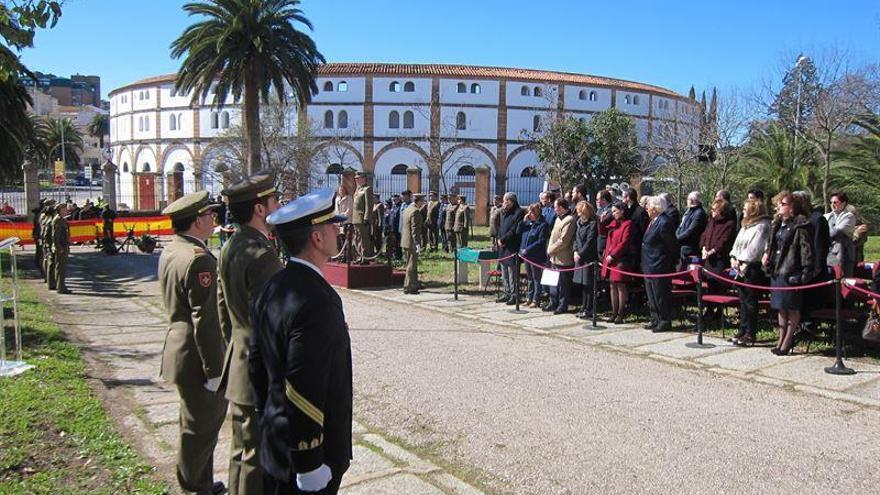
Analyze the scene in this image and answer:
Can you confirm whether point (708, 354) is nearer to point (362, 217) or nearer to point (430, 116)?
point (362, 217)

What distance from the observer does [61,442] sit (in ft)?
18.0

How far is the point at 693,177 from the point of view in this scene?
26.6 m

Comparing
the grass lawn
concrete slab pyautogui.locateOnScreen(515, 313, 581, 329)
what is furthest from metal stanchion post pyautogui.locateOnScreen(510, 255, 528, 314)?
the grass lawn

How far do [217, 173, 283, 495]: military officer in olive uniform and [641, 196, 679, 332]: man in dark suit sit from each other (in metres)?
7.09

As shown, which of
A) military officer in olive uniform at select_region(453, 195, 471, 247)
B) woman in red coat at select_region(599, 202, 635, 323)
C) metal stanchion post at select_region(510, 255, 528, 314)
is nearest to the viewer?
woman in red coat at select_region(599, 202, 635, 323)

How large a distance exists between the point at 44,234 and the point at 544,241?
36.5ft

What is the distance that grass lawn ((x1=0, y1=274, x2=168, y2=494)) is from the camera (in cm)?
471

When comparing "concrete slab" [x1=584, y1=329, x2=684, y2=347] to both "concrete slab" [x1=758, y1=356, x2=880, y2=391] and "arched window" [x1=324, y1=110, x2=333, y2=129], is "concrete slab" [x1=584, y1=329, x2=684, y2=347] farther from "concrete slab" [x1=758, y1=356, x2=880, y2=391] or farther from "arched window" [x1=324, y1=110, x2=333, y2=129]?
"arched window" [x1=324, y1=110, x2=333, y2=129]

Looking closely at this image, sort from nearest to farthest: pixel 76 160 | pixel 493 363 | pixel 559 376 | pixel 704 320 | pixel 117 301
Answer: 1. pixel 559 376
2. pixel 493 363
3. pixel 704 320
4. pixel 117 301
5. pixel 76 160

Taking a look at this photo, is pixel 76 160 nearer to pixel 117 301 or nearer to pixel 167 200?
pixel 167 200

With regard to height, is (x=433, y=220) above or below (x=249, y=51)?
below

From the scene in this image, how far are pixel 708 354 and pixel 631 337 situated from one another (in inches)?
50.7

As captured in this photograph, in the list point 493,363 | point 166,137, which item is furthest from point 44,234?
point 166,137

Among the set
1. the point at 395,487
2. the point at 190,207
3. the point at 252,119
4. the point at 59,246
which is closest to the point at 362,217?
the point at 59,246
